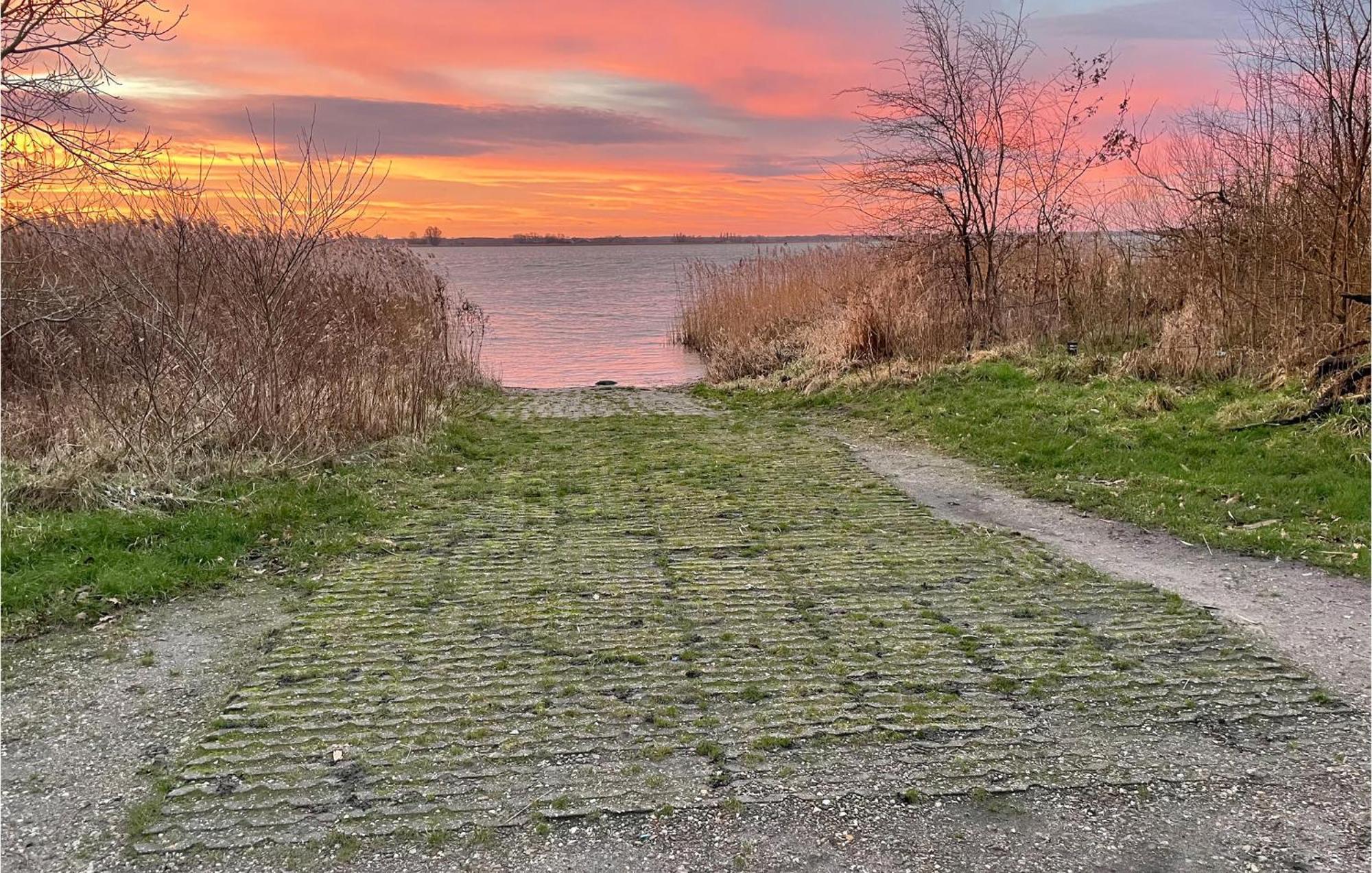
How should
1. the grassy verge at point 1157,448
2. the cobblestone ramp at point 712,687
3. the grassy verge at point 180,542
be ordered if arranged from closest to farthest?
the cobblestone ramp at point 712,687 → the grassy verge at point 180,542 → the grassy verge at point 1157,448

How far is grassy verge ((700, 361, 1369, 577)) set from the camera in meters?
5.88

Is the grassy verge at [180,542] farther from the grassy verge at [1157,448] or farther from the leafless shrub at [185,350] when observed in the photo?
the grassy verge at [1157,448]

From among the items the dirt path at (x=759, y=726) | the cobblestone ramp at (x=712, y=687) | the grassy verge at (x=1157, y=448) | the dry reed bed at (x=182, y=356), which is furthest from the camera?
A: the dry reed bed at (x=182, y=356)

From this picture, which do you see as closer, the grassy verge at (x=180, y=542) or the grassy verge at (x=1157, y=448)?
the grassy verge at (x=180, y=542)

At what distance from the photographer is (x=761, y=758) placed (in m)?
3.20

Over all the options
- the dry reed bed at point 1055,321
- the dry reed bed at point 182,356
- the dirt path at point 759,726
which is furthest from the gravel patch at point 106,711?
the dry reed bed at point 1055,321

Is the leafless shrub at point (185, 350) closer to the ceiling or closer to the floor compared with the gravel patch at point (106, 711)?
closer to the ceiling

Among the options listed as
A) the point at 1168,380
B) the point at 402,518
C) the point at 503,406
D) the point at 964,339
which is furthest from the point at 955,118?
the point at 402,518

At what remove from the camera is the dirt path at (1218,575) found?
4113mm

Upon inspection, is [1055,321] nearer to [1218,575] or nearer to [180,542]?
[1218,575]

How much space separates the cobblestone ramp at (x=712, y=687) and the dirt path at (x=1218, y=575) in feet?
0.69

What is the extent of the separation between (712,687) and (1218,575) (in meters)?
3.24

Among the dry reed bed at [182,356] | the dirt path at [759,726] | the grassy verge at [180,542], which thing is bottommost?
the dirt path at [759,726]

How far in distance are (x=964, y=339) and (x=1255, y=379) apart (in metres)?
4.35
